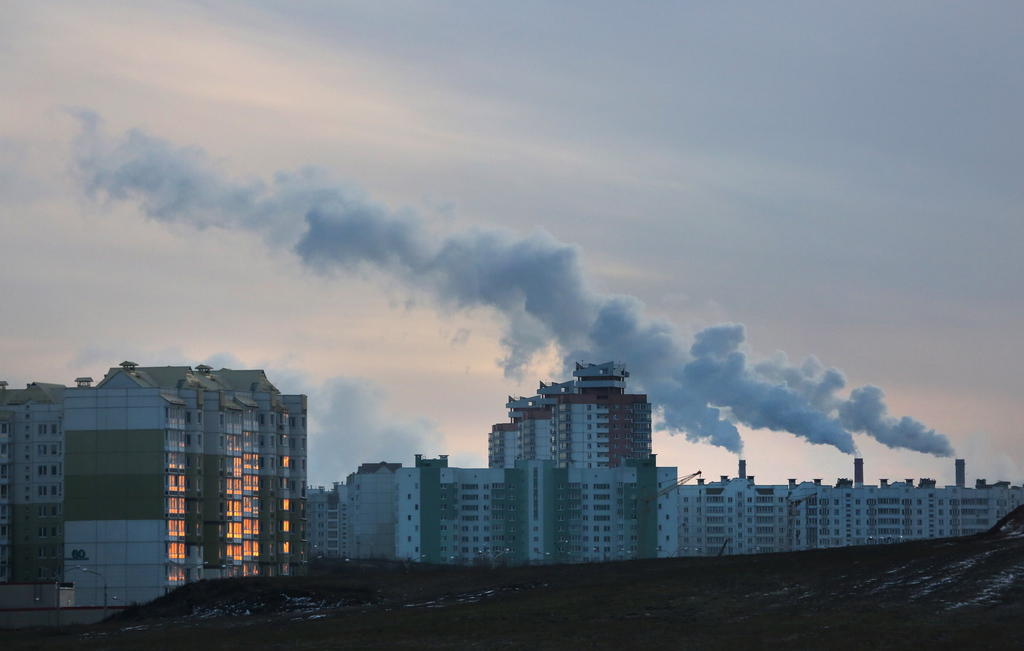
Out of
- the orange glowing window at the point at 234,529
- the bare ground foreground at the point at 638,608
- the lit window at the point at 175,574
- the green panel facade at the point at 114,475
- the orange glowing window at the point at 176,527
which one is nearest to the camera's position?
the bare ground foreground at the point at 638,608

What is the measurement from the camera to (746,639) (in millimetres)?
88750

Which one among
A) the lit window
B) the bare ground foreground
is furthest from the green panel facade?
the bare ground foreground

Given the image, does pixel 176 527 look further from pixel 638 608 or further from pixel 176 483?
pixel 638 608

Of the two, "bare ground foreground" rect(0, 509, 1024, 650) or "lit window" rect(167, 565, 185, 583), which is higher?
"bare ground foreground" rect(0, 509, 1024, 650)

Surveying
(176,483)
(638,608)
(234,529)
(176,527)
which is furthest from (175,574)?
(638,608)

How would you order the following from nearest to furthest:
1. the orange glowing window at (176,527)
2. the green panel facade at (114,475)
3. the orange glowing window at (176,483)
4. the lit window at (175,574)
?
the lit window at (175,574), the green panel facade at (114,475), the orange glowing window at (176,527), the orange glowing window at (176,483)

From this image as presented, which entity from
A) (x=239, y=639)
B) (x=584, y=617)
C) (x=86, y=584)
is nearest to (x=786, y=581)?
(x=584, y=617)

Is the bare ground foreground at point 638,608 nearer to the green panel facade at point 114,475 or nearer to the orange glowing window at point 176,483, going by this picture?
the green panel facade at point 114,475

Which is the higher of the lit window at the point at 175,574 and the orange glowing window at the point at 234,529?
the orange glowing window at the point at 234,529

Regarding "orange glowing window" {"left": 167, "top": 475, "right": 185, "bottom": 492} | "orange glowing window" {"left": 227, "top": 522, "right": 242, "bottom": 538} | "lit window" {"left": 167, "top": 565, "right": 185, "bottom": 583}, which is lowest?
"lit window" {"left": 167, "top": 565, "right": 185, "bottom": 583}

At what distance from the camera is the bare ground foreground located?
89.7 metres

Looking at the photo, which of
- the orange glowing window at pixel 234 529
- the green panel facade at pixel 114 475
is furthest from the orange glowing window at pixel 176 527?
the orange glowing window at pixel 234 529

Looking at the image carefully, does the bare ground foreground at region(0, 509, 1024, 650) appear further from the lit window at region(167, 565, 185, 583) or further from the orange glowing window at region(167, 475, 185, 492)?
the orange glowing window at region(167, 475, 185, 492)

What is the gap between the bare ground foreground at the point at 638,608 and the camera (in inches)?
3531
